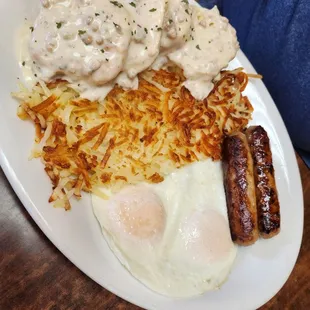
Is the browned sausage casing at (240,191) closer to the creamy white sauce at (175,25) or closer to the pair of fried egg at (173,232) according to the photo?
the pair of fried egg at (173,232)

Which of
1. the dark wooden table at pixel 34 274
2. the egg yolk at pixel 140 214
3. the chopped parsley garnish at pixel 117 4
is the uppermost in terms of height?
the chopped parsley garnish at pixel 117 4

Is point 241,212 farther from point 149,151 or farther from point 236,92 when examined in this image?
point 236,92

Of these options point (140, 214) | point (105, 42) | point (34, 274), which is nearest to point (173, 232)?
point (140, 214)

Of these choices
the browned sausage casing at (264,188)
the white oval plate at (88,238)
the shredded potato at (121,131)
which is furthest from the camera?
the browned sausage casing at (264,188)

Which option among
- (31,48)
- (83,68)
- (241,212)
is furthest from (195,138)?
(31,48)

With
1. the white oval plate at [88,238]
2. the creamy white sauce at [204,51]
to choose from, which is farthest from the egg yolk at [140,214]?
the creamy white sauce at [204,51]

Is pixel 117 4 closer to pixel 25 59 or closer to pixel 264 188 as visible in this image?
pixel 25 59
